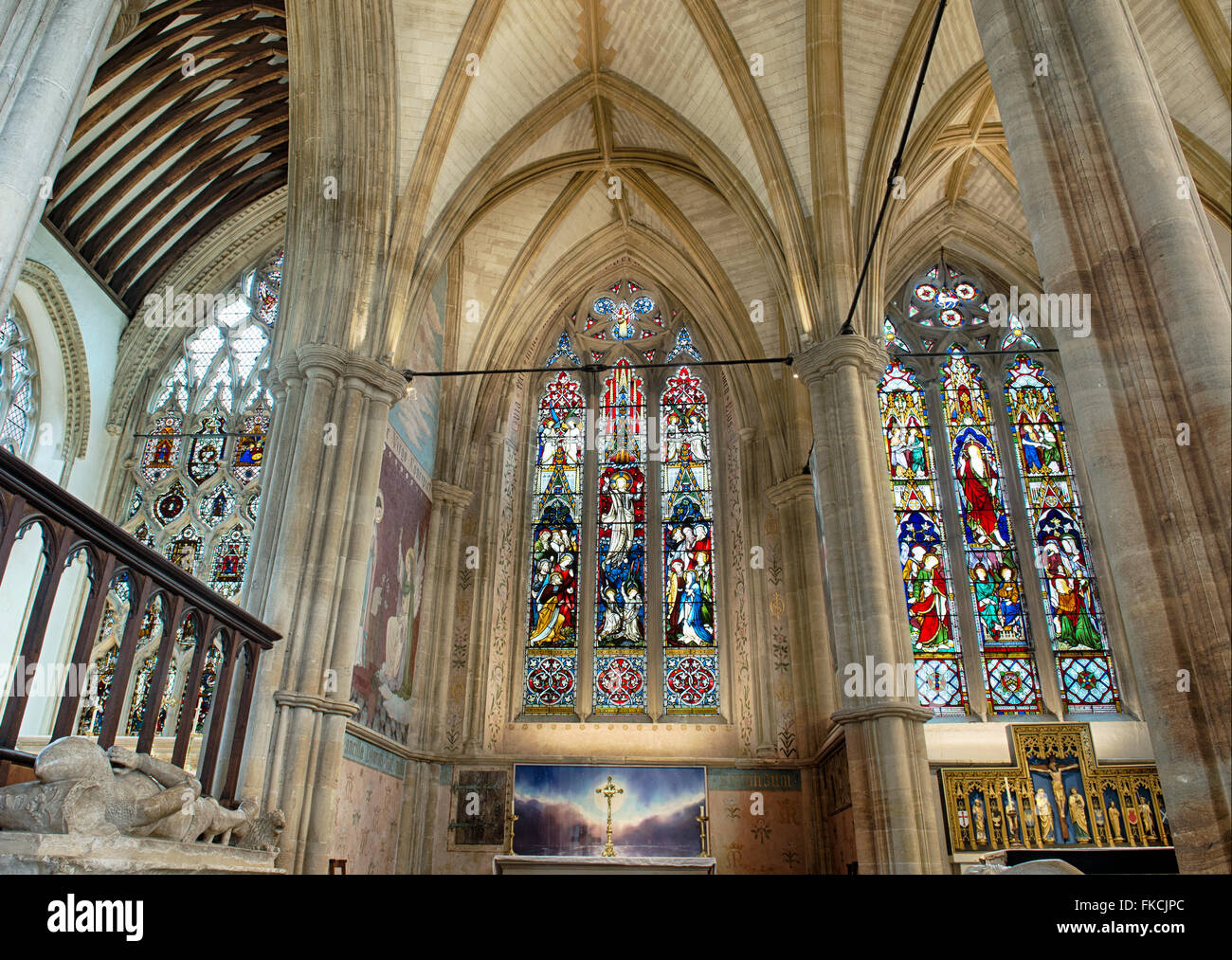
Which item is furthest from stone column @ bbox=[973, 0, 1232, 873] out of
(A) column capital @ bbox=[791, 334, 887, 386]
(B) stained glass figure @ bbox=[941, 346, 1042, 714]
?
(B) stained glass figure @ bbox=[941, 346, 1042, 714]

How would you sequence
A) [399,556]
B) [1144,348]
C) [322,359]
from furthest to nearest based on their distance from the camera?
[399,556] → [322,359] → [1144,348]

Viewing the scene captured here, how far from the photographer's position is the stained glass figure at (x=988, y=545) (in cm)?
1370

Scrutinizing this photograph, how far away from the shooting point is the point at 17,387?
14094 mm

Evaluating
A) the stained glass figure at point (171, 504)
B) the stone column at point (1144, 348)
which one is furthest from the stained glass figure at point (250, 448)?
the stone column at point (1144, 348)

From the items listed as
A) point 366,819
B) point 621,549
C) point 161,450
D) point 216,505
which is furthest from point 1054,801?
point 161,450

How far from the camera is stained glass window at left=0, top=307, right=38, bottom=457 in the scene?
13852mm

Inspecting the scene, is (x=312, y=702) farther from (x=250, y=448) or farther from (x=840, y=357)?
(x=250, y=448)

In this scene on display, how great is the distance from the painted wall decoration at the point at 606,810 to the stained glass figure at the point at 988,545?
4.82m

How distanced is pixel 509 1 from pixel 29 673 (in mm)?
10836

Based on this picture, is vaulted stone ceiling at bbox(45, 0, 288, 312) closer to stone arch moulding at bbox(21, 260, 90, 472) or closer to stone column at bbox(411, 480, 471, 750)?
stone arch moulding at bbox(21, 260, 90, 472)

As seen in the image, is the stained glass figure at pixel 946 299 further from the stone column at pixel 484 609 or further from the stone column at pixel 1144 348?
the stone column at pixel 1144 348

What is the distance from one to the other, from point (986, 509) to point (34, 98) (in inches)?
547

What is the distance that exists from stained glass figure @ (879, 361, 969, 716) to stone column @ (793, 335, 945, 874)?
2574 mm
